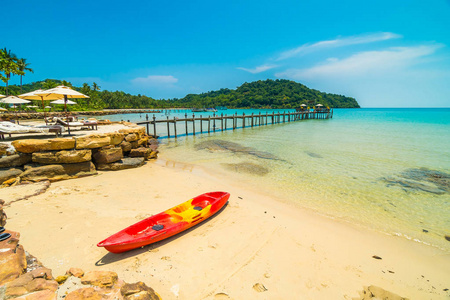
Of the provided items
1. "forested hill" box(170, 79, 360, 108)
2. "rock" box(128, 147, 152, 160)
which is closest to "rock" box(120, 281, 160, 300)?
"rock" box(128, 147, 152, 160)

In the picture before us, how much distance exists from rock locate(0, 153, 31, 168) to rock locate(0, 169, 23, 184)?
28cm

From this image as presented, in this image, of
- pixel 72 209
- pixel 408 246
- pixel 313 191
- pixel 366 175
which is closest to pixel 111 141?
pixel 72 209

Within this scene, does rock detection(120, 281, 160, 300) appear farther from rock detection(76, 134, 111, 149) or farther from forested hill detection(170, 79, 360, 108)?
forested hill detection(170, 79, 360, 108)

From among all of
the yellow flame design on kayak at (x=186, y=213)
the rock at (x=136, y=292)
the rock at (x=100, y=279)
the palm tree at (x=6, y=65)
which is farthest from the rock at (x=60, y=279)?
the palm tree at (x=6, y=65)

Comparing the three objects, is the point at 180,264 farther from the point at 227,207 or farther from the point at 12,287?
the point at 227,207

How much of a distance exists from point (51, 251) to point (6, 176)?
200 inches

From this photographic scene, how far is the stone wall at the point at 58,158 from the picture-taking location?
7.12 meters

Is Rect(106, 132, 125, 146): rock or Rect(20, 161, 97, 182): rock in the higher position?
Rect(106, 132, 125, 146): rock

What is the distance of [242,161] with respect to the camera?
1284cm

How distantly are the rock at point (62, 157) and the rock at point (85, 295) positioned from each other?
7212 mm

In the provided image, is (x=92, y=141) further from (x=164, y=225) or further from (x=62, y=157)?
(x=164, y=225)

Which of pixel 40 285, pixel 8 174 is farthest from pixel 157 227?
pixel 8 174

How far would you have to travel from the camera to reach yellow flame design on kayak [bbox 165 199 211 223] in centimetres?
508

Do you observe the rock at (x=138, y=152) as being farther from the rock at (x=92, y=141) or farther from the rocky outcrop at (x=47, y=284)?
the rocky outcrop at (x=47, y=284)
